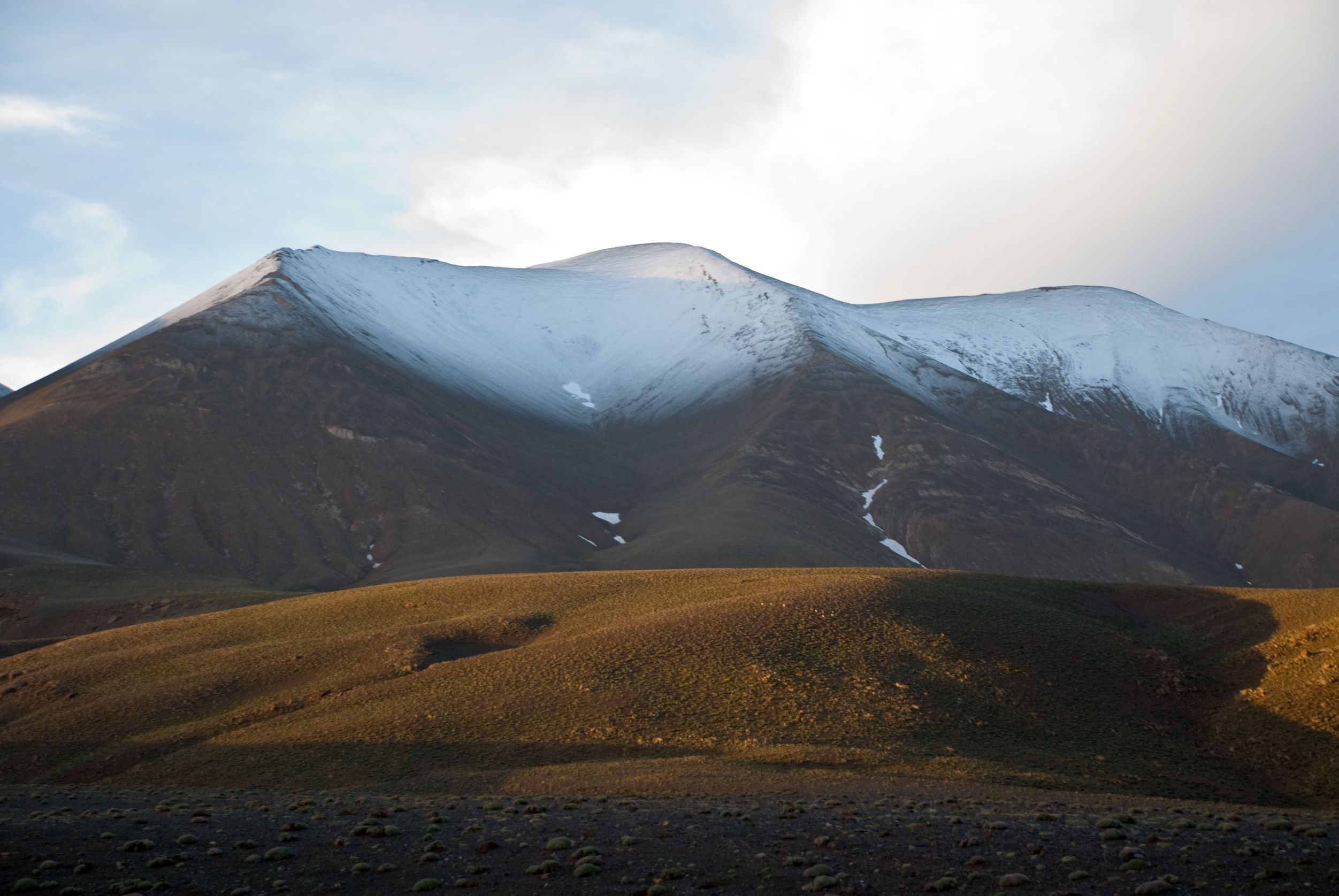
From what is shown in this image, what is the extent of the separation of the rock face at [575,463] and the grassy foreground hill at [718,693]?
5255 centimetres

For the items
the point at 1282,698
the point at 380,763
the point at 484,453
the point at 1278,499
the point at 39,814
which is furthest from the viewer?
the point at 1278,499

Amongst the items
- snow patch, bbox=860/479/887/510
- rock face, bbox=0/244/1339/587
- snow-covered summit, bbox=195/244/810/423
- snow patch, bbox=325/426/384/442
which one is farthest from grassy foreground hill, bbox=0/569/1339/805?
snow-covered summit, bbox=195/244/810/423

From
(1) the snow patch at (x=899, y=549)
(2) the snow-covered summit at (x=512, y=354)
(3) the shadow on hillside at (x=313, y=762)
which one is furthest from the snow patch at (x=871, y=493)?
(3) the shadow on hillside at (x=313, y=762)

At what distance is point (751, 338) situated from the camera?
192m

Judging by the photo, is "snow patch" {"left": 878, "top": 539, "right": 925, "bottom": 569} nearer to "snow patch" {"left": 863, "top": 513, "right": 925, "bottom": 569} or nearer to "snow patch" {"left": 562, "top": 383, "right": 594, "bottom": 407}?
"snow patch" {"left": 863, "top": 513, "right": 925, "bottom": 569}

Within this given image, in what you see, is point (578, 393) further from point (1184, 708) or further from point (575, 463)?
point (1184, 708)

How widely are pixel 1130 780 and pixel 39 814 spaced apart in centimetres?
2876

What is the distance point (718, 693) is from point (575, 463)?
383 feet

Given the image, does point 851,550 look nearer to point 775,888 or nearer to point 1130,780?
point 1130,780

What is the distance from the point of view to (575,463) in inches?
5969

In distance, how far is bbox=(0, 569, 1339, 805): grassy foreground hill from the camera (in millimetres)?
30484

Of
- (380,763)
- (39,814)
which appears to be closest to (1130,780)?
(380,763)

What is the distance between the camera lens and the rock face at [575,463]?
108 m

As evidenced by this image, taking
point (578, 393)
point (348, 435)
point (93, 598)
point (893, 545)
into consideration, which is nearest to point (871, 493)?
point (893, 545)
